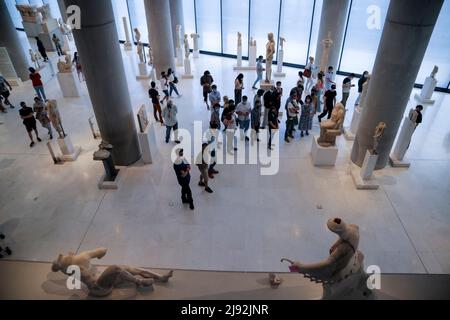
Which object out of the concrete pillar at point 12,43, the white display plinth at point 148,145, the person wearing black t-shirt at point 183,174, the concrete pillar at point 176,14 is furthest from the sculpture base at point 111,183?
→ the concrete pillar at point 176,14

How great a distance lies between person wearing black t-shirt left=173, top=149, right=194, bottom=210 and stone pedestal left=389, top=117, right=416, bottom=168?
5572 mm

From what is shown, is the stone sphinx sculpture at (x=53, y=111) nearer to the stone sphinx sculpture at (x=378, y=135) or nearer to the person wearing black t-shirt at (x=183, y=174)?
the person wearing black t-shirt at (x=183, y=174)

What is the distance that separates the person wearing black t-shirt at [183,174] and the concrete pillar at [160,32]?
8.60 metres

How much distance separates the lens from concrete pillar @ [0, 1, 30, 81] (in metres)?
13.3

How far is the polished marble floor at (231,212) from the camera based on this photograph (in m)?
6.48

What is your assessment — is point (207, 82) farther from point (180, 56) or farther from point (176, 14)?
point (176, 14)

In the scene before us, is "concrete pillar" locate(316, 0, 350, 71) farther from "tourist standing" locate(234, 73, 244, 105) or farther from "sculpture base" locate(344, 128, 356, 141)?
"sculpture base" locate(344, 128, 356, 141)

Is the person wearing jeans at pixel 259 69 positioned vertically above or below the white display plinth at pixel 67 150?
above

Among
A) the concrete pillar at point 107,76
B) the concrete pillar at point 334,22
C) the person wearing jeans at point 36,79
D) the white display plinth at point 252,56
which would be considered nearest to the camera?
the concrete pillar at point 107,76

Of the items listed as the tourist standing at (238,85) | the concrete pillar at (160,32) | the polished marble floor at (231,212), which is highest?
the concrete pillar at (160,32)

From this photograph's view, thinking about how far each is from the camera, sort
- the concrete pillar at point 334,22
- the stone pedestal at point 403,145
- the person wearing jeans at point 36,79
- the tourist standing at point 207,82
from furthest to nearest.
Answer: the concrete pillar at point 334,22, the person wearing jeans at point 36,79, the tourist standing at point 207,82, the stone pedestal at point 403,145

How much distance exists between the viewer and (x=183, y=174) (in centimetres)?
685

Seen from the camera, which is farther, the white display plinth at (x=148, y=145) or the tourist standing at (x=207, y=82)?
the tourist standing at (x=207, y=82)
